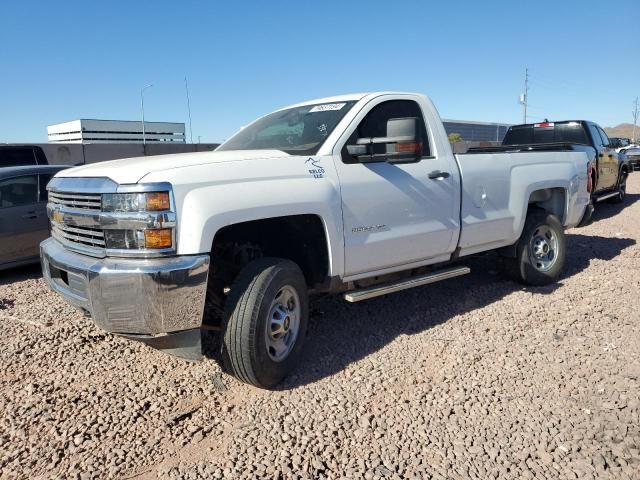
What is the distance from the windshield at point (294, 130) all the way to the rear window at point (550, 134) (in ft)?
26.2

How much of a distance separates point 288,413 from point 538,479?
4.69 feet

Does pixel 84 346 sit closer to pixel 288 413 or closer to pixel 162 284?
pixel 162 284

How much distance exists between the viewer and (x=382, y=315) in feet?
15.5

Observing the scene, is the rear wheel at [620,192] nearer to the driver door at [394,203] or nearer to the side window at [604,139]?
the side window at [604,139]

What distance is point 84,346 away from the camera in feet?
13.3

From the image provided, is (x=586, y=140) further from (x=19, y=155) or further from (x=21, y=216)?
(x=19, y=155)

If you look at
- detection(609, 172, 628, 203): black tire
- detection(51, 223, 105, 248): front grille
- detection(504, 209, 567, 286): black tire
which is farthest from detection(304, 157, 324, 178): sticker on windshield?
detection(609, 172, 628, 203): black tire

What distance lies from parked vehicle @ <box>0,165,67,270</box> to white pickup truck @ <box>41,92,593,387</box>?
10.7 ft

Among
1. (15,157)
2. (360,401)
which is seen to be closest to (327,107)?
(360,401)

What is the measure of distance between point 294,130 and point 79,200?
1764 mm

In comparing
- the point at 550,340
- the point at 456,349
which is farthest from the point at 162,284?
the point at 550,340

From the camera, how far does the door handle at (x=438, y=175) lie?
14.0ft

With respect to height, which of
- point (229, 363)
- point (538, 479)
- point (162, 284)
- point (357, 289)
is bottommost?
point (538, 479)

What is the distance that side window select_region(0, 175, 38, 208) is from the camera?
257 inches
